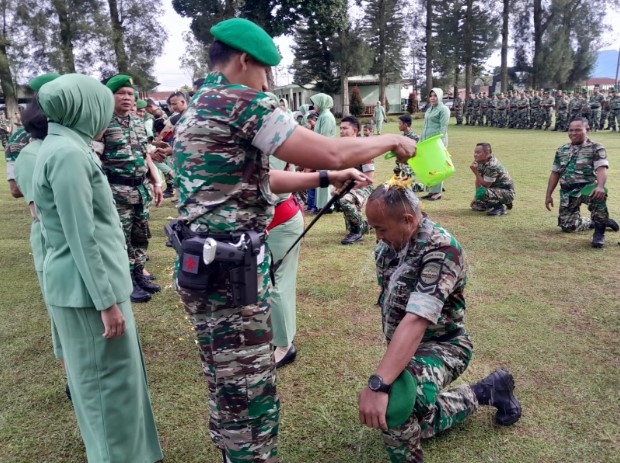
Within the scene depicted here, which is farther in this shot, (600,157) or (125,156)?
(600,157)

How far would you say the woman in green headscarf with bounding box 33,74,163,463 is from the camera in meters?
1.93

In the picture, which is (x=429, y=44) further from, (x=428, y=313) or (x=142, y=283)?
(x=428, y=313)

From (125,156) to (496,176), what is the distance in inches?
236

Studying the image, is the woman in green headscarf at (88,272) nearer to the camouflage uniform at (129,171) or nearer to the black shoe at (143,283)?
the camouflage uniform at (129,171)

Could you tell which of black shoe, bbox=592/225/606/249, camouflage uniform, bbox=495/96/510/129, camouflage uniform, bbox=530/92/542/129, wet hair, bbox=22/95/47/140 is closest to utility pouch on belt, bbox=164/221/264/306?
wet hair, bbox=22/95/47/140

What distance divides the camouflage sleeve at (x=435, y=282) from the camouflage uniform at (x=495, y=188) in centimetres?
610

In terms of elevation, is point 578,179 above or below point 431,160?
below

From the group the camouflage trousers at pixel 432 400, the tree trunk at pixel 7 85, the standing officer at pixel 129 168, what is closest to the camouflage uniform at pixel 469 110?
the tree trunk at pixel 7 85

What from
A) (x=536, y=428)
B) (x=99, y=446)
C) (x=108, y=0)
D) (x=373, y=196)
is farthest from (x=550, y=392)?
(x=108, y=0)

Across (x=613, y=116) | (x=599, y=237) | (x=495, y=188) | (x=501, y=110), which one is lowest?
(x=599, y=237)

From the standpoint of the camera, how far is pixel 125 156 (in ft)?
14.4

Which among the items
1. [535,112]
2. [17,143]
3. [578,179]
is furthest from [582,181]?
[535,112]

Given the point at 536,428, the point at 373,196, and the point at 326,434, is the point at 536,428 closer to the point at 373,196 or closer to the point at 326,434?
the point at 326,434

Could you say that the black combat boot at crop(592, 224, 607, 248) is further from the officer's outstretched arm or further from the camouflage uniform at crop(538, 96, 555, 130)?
the camouflage uniform at crop(538, 96, 555, 130)
